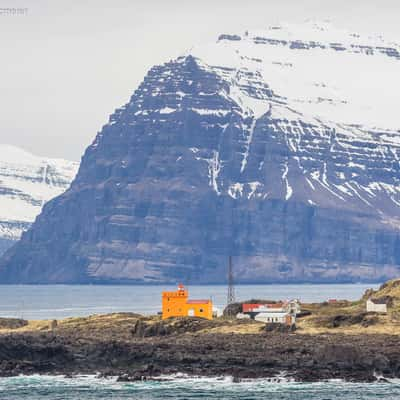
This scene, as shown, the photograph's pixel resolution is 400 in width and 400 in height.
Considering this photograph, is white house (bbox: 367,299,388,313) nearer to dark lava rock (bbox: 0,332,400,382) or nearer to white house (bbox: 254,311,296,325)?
white house (bbox: 254,311,296,325)

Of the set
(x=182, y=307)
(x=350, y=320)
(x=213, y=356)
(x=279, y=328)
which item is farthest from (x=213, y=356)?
(x=182, y=307)

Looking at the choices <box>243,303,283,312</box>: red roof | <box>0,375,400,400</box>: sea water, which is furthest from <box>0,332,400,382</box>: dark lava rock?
<box>243,303,283,312</box>: red roof

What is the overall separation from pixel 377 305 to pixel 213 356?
32.3 meters

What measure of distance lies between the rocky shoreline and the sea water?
226 cm

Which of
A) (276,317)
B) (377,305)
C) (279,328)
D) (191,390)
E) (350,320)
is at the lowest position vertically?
(191,390)

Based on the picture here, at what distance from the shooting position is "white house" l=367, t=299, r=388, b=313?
182625mm

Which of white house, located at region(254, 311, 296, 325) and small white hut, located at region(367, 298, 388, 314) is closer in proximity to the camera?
small white hut, located at region(367, 298, 388, 314)

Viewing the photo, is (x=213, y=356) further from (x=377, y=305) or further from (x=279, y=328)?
(x=377, y=305)

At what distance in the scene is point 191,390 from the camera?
146 metres

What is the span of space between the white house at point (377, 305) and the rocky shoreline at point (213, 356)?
1489 cm

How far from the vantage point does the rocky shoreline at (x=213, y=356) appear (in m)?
151

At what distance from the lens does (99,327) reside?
186875 millimetres

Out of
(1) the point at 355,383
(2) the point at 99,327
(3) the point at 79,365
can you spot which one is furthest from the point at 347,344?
(2) the point at 99,327

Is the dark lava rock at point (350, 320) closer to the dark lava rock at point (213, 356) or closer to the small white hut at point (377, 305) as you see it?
the small white hut at point (377, 305)
